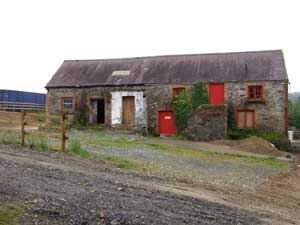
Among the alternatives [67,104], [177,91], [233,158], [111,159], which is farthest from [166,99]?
[111,159]

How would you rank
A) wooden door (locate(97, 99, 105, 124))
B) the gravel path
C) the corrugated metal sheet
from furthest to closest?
the corrugated metal sheet < wooden door (locate(97, 99, 105, 124)) < the gravel path

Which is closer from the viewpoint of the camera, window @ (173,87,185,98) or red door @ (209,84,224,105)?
red door @ (209,84,224,105)

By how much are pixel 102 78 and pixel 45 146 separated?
55.4ft

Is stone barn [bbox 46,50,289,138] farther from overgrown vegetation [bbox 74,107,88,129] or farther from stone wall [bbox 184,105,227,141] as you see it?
stone wall [bbox 184,105,227,141]

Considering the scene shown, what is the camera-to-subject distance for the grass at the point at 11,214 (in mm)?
5579

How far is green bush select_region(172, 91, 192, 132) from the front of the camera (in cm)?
2862

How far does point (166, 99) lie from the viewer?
2969 cm

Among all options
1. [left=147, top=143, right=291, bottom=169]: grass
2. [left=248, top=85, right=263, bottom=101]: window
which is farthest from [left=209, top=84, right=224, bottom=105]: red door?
[left=147, top=143, right=291, bottom=169]: grass

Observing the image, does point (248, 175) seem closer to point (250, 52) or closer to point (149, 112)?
point (149, 112)

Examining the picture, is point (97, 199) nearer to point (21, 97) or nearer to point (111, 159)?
point (111, 159)

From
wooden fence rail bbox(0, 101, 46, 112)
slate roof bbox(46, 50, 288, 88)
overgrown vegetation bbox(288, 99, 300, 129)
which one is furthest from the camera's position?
overgrown vegetation bbox(288, 99, 300, 129)

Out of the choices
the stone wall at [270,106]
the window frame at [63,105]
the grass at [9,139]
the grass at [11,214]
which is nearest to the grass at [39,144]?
the grass at [9,139]

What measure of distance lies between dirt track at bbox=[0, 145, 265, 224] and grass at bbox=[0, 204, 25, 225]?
0.48ft

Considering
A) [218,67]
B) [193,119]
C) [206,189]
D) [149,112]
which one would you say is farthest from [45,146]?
[218,67]
